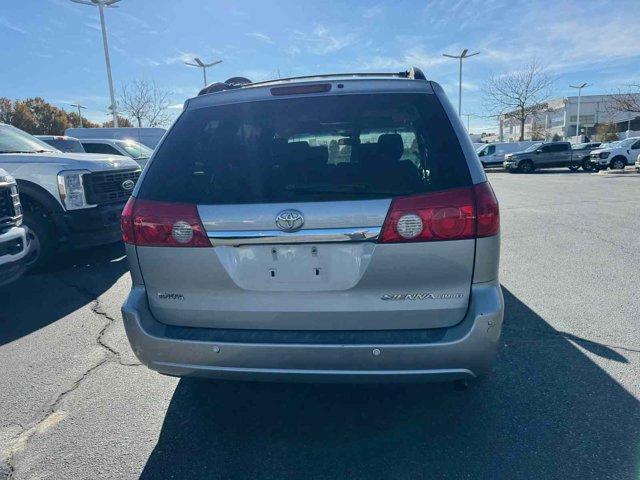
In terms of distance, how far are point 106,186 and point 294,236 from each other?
5.21m

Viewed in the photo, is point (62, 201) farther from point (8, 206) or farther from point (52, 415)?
point (52, 415)

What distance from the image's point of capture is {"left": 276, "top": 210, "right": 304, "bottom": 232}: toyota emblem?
2.17 m

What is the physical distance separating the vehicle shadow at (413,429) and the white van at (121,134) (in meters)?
17.0

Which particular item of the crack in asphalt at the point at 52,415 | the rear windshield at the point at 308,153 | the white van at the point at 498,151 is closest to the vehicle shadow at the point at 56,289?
the crack in asphalt at the point at 52,415

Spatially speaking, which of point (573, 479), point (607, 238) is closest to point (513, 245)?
point (607, 238)

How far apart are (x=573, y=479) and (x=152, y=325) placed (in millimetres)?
2206

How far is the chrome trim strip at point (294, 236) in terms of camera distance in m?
2.15

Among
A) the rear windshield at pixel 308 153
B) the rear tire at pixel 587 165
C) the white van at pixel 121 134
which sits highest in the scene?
the white van at pixel 121 134

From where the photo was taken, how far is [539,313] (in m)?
4.25

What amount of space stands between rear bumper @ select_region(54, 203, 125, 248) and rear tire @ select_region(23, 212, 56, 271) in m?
0.15

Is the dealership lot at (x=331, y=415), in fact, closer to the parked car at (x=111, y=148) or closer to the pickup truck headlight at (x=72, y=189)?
the pickup truck headlight at (x=72, y=189)

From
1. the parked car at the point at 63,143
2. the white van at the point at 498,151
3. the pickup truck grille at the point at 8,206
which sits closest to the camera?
the pickup truck grille at the point at 8,206

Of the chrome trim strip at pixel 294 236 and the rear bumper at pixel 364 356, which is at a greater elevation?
the chrome trim strip at pixel 294 236

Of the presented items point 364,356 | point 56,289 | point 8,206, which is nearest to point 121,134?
point 56,289
